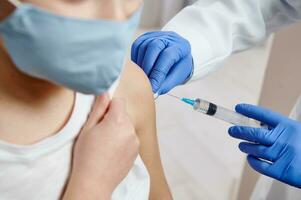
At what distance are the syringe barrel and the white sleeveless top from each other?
18.2 inches

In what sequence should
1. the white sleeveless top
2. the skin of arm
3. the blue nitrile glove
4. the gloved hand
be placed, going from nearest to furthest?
the white sleeveless top → the skin of arm → the gloved hand → the blue nitrile glove

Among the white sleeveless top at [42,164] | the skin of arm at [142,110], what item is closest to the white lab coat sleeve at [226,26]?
the skin of arm at [142,110]

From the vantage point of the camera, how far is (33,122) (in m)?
0.73

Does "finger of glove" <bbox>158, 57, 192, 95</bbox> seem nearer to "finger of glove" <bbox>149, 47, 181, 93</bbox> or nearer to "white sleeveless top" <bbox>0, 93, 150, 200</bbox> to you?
"finger of glove" <bbox>149, 47, 181, 93</bbox>

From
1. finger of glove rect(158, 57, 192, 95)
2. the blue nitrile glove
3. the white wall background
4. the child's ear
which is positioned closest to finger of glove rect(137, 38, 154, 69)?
the blue nitrile glove

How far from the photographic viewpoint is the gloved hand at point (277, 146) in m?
1.03

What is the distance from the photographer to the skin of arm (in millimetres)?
896

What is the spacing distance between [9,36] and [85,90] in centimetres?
15

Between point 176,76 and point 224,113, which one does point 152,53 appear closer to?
point 176,76

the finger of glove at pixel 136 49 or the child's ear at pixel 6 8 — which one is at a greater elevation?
the child's ear at pixel 6 8

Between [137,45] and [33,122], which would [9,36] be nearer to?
[33,122]

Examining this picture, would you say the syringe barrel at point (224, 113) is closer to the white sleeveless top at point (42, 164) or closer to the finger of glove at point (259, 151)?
the finger of glove at point (259, 151)

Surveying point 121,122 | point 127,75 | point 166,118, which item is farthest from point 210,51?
point 166,118

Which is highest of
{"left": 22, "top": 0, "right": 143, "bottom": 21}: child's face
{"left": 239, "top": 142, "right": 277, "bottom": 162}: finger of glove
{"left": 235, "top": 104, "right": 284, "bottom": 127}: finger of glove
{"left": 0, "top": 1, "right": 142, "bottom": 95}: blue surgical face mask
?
{"left": 22, "top": 0, "right": 143, "bottom": 21}: child's face
